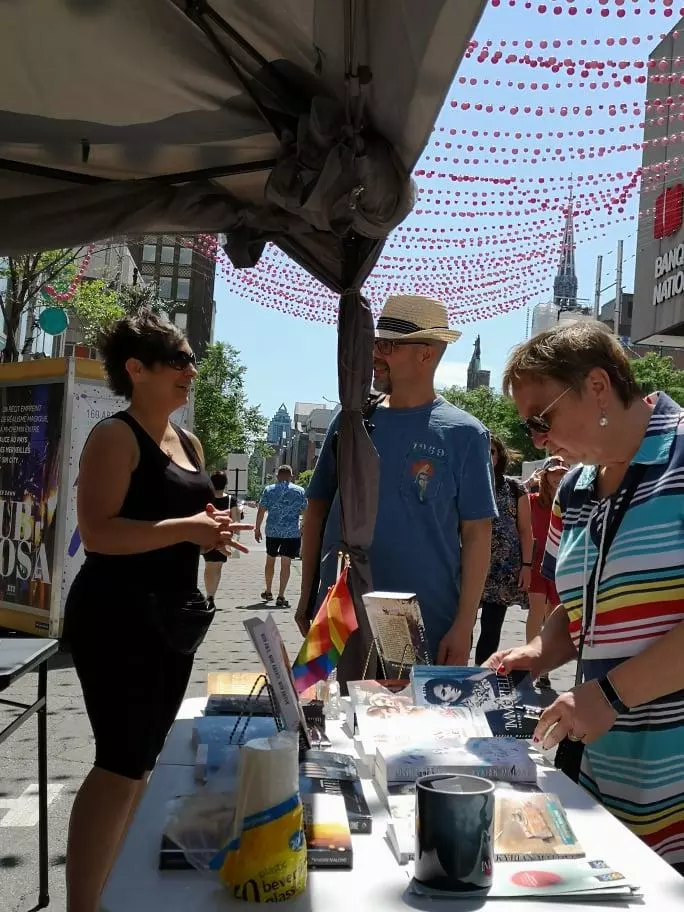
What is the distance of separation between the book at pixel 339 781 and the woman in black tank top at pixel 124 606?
1052 mm

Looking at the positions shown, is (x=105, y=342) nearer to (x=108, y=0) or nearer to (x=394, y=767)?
(x=108, y=0)

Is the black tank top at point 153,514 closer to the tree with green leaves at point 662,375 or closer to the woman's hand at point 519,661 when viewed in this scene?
the woman's hand at point 519,661

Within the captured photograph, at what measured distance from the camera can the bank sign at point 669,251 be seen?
34.5 metres

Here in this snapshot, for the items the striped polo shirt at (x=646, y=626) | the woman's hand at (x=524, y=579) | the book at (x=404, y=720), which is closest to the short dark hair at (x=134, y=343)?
the book at (x=404, y=720)

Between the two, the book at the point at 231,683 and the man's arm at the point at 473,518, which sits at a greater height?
the man's arm at the point at 473,518

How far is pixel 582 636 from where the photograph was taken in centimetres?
205

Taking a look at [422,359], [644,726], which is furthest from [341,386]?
[644,726]

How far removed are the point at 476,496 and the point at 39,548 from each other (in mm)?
5935

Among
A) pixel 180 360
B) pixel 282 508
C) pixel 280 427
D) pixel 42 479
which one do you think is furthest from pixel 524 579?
pixel 280 427

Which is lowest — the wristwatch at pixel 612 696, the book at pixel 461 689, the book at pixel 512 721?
the book at pixel 512 721

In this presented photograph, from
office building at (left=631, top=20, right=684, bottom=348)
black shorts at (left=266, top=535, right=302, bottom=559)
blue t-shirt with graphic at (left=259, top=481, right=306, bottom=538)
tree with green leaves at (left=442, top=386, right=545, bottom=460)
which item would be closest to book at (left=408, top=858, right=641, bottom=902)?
blue t-shirt with graphic at (left=259, top=481, right=306, bottom=538)

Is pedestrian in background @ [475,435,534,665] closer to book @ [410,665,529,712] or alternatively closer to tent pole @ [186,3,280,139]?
tent pole @ [186,3,280,139]

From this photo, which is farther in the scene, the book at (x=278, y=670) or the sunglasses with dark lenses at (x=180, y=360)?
the sunglasses with dark lenses at (x=180, y=360)

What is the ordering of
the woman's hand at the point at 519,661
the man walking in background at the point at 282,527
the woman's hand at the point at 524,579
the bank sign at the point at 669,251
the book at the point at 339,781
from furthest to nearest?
1. the bank sign at the point at 669,251
2. the man walking in background at the point at 282,527
3. the woman's hand at the point at 524,579
4. the woman's hand at the point at 519,661
5. the book at the point at 339,781
